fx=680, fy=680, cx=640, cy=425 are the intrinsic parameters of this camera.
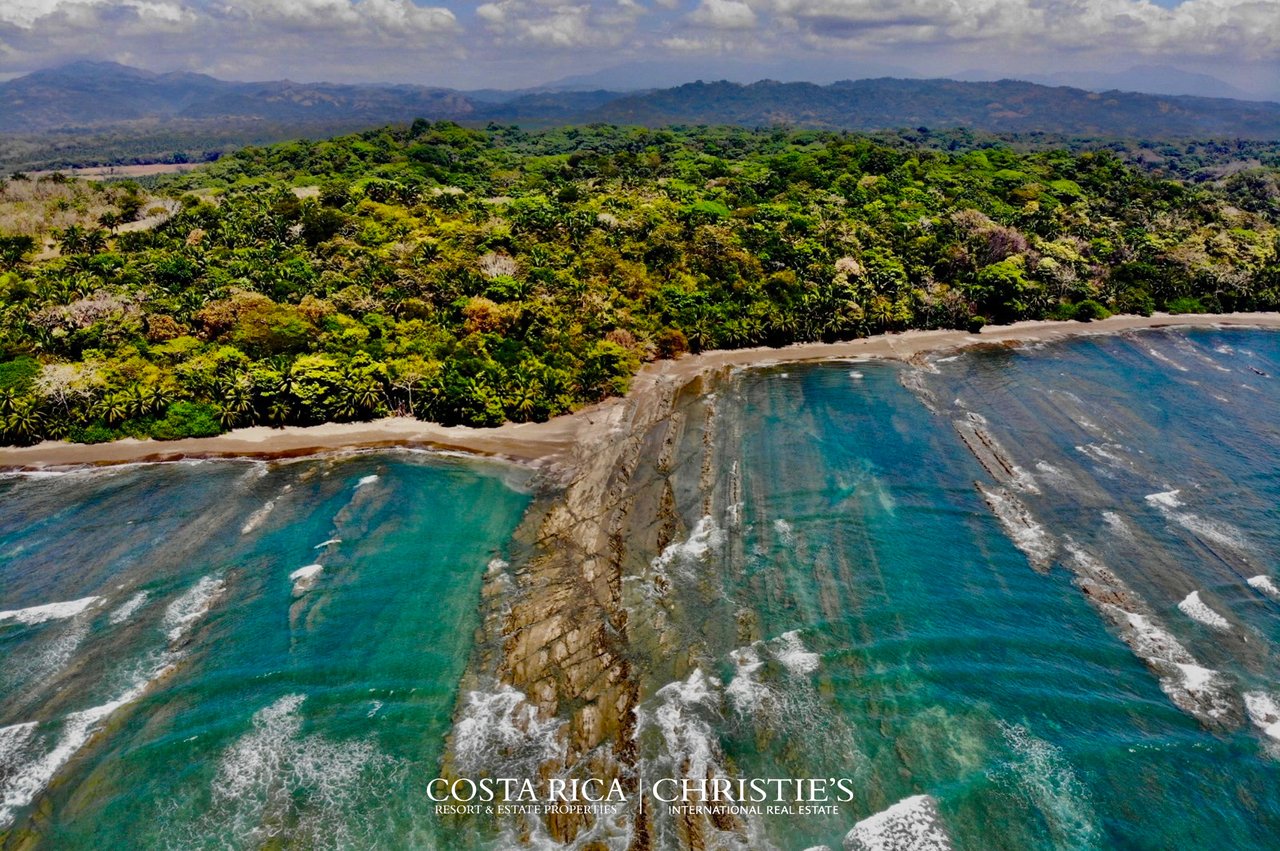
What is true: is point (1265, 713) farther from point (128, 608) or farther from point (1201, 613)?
point (128, 608)

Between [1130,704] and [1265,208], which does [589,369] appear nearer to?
[1130,704]

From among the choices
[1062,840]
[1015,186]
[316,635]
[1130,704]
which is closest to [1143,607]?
[1130,704]

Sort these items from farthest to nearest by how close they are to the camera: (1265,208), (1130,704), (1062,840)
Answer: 1. (1265,208)
2. (1130,704)
3. (1062,840)

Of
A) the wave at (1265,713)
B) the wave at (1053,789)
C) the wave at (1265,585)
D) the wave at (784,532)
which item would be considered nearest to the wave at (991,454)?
the wave at (1265,585)

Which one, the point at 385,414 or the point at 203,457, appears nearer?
the point at 203,457

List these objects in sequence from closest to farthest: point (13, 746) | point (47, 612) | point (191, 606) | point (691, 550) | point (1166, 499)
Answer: point (13, 746), point (47, 612), point (191, 606), point (691, 550), point (1166, 499)

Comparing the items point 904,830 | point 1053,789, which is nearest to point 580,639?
point 904,830

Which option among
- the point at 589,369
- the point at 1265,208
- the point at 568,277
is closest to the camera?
the point at 589,369
